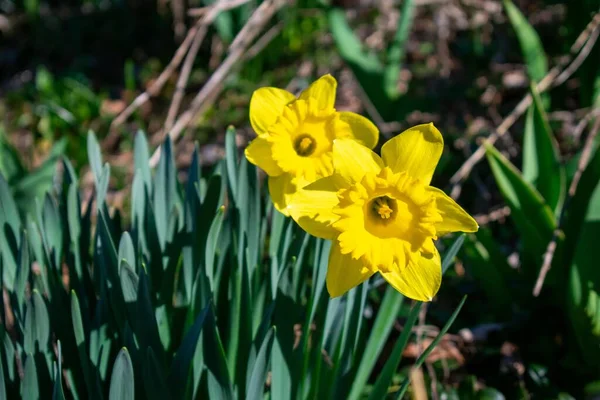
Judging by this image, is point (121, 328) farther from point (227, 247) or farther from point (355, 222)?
point (355, 222)

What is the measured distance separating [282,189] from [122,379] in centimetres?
45

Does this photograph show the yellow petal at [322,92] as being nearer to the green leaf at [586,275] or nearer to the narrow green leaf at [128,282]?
the narrow green leaf at [128,282]

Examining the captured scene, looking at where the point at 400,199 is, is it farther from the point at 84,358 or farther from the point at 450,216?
the point at 84,358

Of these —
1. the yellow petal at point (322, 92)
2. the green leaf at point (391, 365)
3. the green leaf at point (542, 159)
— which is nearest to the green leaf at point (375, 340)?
the green leaf at point (391, 365)

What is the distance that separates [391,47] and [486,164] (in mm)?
649

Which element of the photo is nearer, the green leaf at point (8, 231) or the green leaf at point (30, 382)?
the green leaf at point (30, 382)

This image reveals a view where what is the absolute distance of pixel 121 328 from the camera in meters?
1.32

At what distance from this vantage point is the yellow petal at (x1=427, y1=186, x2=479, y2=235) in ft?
3.57

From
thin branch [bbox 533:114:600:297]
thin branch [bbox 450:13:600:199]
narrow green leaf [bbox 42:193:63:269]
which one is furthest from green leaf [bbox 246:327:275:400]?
thin branch [bbox 450:13:600:199]

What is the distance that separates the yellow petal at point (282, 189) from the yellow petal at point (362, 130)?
154 mm

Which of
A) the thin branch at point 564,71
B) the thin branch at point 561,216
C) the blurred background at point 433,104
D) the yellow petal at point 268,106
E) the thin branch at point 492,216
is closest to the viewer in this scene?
the yellow petal at point 268,106

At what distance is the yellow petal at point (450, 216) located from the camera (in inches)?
42.9

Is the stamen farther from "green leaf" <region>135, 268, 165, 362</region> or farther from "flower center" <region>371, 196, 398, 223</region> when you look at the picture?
"green leaf" <region>135, 268, 165, 362</region>

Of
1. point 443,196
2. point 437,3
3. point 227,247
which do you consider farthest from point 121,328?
point 437,3
